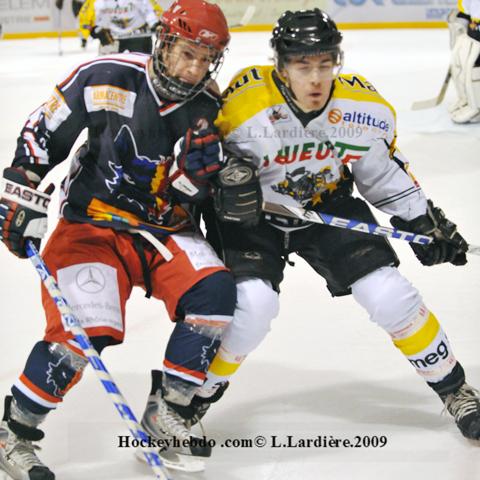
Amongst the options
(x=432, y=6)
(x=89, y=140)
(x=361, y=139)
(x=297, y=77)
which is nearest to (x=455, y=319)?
(x=361, y=139)

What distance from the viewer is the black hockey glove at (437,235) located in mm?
2354

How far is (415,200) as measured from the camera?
7.71 feet

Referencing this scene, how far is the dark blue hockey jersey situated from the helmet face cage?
0.10 ft

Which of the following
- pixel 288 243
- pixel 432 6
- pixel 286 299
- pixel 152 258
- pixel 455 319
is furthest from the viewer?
pixel 432 6

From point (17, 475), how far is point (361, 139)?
3.62 feet

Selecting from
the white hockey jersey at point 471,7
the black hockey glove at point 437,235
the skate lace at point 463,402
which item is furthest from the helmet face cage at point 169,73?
the white hockey jersey at point 471,7

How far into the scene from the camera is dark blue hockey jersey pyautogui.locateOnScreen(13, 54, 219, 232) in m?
2.17

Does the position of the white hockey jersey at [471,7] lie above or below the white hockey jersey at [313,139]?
below

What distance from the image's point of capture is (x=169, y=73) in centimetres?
214

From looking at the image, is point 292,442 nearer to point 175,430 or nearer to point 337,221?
point 175,430

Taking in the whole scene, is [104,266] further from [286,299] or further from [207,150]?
[286,299]

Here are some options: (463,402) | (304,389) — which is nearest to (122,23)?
(304,389)

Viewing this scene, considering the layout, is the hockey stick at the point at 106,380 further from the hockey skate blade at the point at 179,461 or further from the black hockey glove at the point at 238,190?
the black hockey glove at the point at 238,190

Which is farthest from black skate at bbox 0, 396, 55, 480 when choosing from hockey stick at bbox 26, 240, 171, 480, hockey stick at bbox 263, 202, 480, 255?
hockey stick at bbox 263, 202, 480, 255
